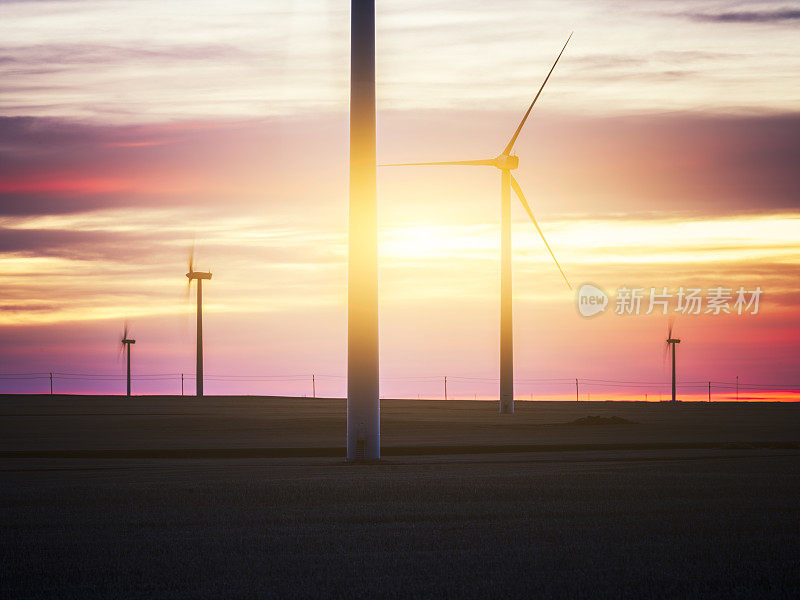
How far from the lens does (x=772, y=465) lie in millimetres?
23875

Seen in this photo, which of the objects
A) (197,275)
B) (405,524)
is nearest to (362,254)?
(405,524)

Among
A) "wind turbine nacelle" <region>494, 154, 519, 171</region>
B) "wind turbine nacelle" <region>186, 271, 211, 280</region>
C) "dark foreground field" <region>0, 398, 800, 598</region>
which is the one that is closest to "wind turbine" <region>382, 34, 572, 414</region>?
"wind turbine nacelle" <region>494, 154, 519, 171</region>

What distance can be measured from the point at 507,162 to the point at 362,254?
1471 inches

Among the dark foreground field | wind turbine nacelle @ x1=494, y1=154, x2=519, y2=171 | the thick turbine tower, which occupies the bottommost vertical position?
the dark foreground field

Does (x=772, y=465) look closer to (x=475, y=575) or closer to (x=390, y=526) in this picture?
(x=390, y=526)

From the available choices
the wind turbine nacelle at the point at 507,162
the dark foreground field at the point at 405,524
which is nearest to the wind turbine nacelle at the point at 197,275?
the wind turbine nacelle at the point at 507,162

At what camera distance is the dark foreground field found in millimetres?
10688

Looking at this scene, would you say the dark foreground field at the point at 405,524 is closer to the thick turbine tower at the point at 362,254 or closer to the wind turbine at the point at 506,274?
the thick turbine tower at the point at 362,254

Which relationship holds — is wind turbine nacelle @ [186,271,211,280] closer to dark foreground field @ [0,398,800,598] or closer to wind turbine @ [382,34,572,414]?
wind turbine @ [382,34,572,414]

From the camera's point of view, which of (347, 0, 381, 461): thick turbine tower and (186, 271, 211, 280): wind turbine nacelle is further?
(186, 271, 211, 280): wind turbine nacelle

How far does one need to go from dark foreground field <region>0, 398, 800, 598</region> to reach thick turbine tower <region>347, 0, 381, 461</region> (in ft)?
3.96

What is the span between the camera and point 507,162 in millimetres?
62719

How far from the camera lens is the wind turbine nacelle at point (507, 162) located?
6272 cm

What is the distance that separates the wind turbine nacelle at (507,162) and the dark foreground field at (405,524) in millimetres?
34007
